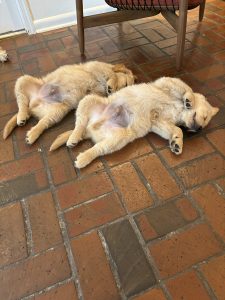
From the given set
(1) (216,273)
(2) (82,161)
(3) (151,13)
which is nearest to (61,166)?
(2) (82,161)

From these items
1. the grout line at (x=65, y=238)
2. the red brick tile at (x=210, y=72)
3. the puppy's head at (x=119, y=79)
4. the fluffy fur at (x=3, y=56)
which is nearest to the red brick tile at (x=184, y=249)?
the grout line at (x=65, y=238)

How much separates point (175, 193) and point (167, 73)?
1417 mm

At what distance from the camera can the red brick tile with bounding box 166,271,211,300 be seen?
4.20ft

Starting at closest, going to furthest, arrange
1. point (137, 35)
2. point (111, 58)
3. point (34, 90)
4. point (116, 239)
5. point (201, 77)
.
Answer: point (116, 239)
point (34, 90)
point (201, 77)
point (111, 58)
point (137, 35)

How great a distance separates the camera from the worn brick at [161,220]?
4.97ft

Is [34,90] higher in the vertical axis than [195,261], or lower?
higher

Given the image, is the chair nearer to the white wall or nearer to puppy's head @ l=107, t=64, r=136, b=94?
puppy's head @ l=107, t=64, r=136, b=94

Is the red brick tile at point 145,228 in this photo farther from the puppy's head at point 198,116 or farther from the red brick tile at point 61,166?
the puppy's head at point 198,116

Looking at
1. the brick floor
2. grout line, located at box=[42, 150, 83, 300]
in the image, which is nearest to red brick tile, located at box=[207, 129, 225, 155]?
the brick floor

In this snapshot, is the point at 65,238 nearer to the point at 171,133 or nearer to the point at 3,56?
the point at 171,133

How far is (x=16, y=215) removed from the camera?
1645 mm

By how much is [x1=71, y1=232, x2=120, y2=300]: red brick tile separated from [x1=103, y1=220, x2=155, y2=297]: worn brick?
55mm

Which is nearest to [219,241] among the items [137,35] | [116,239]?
[116,239]

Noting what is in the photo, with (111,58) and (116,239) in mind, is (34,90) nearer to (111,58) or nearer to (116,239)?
(111,58)
